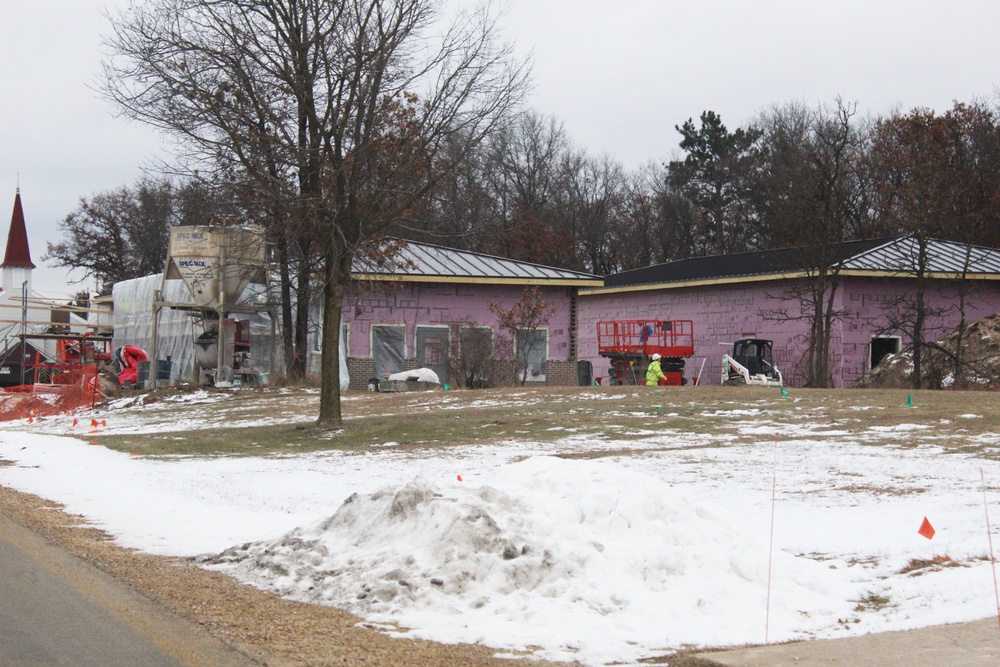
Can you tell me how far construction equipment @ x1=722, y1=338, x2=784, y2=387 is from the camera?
1372 inches

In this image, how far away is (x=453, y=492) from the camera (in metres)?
8.85

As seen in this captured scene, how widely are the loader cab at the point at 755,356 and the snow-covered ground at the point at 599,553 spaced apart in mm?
23657

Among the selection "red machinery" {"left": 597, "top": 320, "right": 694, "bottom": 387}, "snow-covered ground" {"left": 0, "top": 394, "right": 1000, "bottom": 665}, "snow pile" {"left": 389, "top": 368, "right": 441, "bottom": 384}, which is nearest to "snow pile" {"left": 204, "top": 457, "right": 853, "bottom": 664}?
"snow-covered ground" {"left": 0, "top": 394, "right": 1000, "bottom": 665}

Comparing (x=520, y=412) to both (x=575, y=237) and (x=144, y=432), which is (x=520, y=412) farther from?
(x=575, y=237)

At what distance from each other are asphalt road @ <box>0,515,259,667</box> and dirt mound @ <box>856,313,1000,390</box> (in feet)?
96.0

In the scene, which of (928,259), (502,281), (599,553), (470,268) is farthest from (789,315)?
(599,553)

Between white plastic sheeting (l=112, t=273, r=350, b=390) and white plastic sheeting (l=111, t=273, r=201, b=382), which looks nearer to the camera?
white plastic sheeting (l=112, t=273, r=350, b=390)

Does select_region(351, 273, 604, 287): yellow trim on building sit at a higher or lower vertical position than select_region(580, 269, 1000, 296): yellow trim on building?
lower

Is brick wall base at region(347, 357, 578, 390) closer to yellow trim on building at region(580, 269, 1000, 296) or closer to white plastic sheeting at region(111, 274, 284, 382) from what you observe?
white plastic sheeting at region(111, 274, 284, 382)

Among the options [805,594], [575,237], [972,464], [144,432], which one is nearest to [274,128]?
[144,432]

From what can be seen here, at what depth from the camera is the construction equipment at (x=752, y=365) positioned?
34.8 metres

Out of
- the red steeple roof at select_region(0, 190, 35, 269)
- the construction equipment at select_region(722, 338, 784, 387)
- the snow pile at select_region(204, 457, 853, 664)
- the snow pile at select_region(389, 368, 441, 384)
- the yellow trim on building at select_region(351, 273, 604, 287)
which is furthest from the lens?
the red steeple roof at select_region(0, 190, 35, 269)

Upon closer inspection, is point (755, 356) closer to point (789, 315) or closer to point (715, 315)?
point (789, 315)

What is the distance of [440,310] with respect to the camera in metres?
40.3
